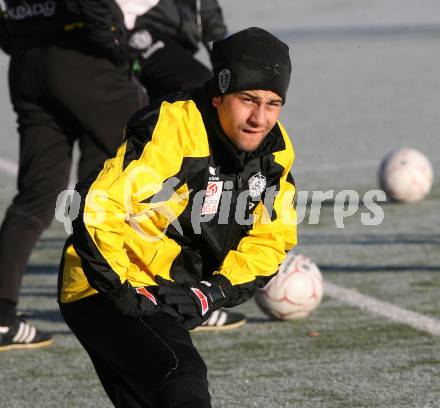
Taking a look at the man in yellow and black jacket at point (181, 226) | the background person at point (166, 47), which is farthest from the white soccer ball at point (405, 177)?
the man in yellow and black jacket at point (181, 226)

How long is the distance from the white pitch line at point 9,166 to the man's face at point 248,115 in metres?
7.53

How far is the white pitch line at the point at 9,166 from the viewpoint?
37.7ft

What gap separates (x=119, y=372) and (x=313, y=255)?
158 inches

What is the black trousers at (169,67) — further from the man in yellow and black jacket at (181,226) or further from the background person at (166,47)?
the man in yellow and black jacket at (181,226)

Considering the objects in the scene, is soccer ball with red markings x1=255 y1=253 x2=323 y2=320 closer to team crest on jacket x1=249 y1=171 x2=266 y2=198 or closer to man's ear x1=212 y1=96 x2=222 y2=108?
team crest on jacket x1=249 y1=171 x2=266 y2=198

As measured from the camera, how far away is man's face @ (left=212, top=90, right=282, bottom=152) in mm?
4047

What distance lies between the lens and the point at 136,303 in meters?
3.93

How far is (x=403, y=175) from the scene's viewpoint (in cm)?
946

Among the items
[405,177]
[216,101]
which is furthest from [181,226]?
[405,177]

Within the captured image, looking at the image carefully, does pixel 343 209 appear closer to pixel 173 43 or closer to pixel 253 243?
pixel 173 43

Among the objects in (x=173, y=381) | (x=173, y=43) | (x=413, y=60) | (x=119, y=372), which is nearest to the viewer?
(x=173, y=381)

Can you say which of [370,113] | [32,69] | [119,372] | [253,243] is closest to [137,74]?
[32,69]

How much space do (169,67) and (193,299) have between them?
2.66m

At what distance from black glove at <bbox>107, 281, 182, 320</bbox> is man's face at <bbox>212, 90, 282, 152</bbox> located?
581 millimetres
